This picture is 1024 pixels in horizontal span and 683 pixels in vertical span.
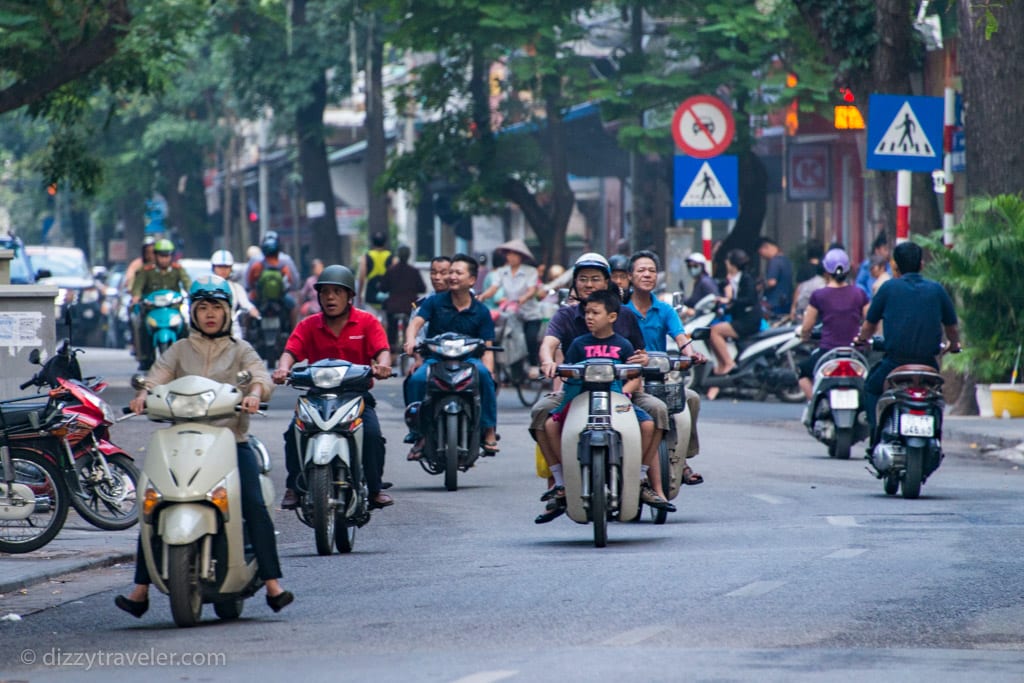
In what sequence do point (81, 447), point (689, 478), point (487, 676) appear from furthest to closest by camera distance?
1. point (689, 478)
2. point (81, 447)
3. point (487, 676)

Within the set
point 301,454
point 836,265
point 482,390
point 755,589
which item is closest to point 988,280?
point 836,265

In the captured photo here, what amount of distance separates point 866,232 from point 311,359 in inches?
901

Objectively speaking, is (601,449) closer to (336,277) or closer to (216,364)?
(336,277)

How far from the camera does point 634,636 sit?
811cm

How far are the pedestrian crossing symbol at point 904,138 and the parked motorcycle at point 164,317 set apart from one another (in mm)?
8968

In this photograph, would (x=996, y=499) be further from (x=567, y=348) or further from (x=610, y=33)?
(x=610, y=33)

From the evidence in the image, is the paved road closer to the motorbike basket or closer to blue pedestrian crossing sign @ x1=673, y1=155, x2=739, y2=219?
the motorbike basket

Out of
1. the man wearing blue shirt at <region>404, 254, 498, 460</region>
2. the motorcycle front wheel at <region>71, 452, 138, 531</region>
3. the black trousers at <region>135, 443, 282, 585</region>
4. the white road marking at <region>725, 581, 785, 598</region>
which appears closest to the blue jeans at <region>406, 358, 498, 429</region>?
the man wearing blue shirt at <region>404, 254, 498, 460</region>

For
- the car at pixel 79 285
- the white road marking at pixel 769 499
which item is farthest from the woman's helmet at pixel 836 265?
the car at pixel 79 285

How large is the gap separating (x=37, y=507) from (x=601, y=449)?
131 inches

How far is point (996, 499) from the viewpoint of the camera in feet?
44.4

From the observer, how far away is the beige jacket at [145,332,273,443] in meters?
9.01

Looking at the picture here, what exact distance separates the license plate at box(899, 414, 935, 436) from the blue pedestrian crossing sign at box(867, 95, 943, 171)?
686cm

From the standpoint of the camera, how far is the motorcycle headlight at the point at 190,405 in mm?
8734
